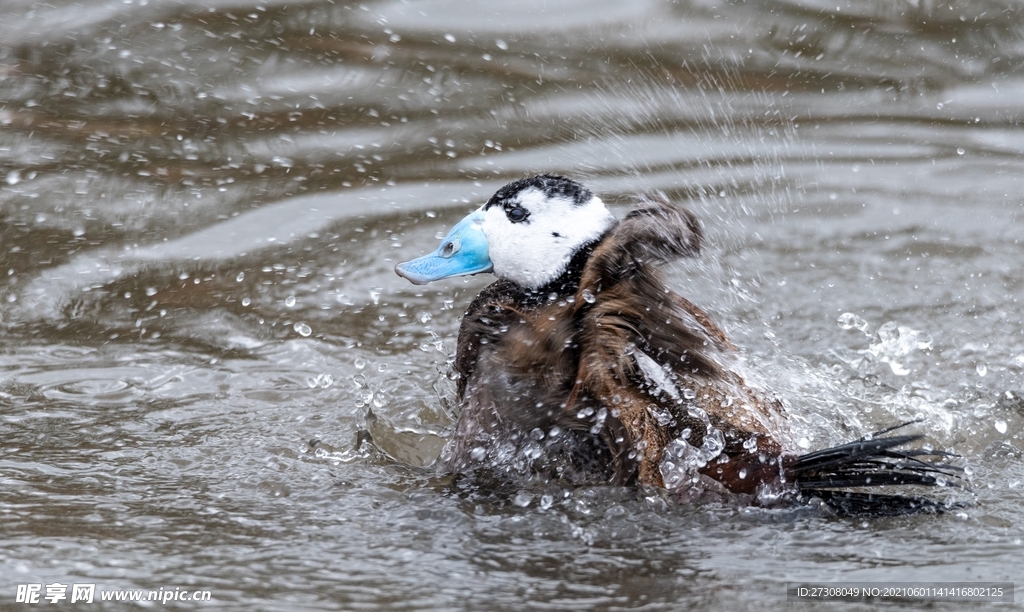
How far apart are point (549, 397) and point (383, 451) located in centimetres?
78

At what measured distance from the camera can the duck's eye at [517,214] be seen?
3.52 meters

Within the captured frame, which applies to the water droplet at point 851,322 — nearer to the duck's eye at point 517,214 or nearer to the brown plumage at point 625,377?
the brown plumage at point 625,377

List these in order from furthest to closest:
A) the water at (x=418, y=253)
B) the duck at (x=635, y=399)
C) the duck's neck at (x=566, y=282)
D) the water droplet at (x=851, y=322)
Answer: the water droplet at (x=851, y=322) → the duck's neck at (x=566, y=282) → the duck at (x=635, y=399) → the water at (x=418, y=253)

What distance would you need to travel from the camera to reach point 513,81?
6383 millimetres

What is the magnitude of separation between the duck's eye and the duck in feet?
0.24

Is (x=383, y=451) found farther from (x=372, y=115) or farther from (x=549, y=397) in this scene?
(x=372, y=115)

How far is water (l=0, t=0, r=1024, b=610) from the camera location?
282 cm

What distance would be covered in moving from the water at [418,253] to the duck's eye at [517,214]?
76cm

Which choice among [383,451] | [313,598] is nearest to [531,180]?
[383,451]

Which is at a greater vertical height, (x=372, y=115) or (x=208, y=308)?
(x=372, y=115)

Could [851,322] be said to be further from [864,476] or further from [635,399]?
[635,399]

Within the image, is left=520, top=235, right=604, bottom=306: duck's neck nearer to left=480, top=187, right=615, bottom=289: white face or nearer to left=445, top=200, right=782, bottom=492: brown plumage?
left=480, top=187, right=615, bottom=289: white face

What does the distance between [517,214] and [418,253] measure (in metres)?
1.67

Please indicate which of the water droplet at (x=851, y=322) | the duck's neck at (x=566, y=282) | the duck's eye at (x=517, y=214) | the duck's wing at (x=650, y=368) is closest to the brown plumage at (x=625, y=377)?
the duck's wing at (x=650, y=368)
